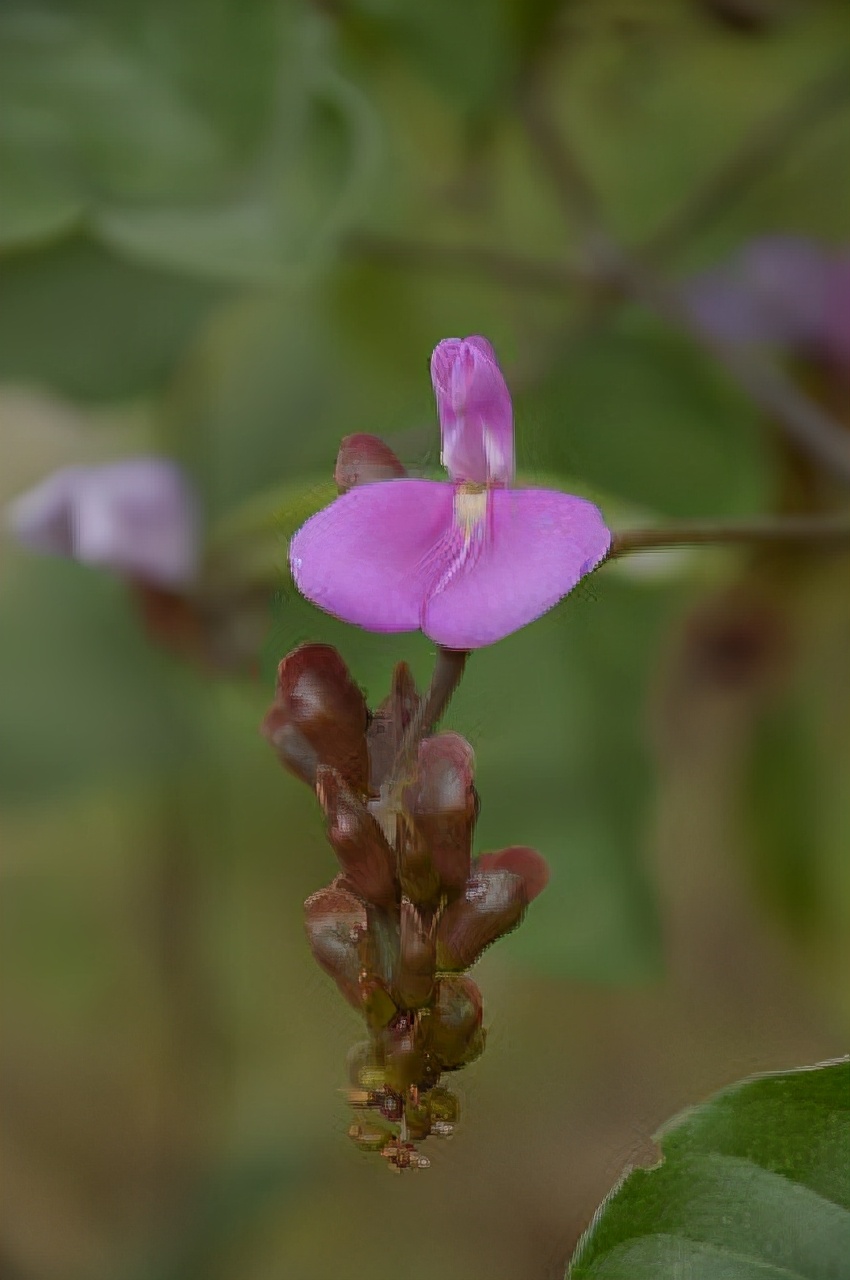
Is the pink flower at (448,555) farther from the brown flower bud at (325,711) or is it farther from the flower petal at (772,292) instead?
the flower petal at (772,292)

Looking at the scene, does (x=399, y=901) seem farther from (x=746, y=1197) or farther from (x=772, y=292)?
(x=772, y=292)

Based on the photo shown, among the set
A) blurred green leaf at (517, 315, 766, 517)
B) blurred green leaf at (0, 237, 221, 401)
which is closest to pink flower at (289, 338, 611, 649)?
blurred green leaf at (517, 315, 766, 517)

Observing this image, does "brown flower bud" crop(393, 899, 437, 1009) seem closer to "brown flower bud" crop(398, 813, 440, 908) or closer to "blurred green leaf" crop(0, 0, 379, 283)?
Result: "brown flower bud" crop(398, 813, 440, 908)

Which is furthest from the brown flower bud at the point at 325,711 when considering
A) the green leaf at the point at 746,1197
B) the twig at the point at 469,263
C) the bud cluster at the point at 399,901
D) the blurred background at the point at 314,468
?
the twig at the point at 469,263

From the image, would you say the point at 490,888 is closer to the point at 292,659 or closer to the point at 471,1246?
the point at 292,659

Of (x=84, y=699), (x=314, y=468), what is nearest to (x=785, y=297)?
(x=314, y=468)

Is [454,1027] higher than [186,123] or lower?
lower

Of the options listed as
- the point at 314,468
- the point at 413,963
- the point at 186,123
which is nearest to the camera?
the point at 413,963

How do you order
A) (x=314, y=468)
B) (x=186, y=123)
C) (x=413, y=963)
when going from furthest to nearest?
1. (x=186, y=123)
2. (x=314, y=468)
3. (x=413, y=963)
